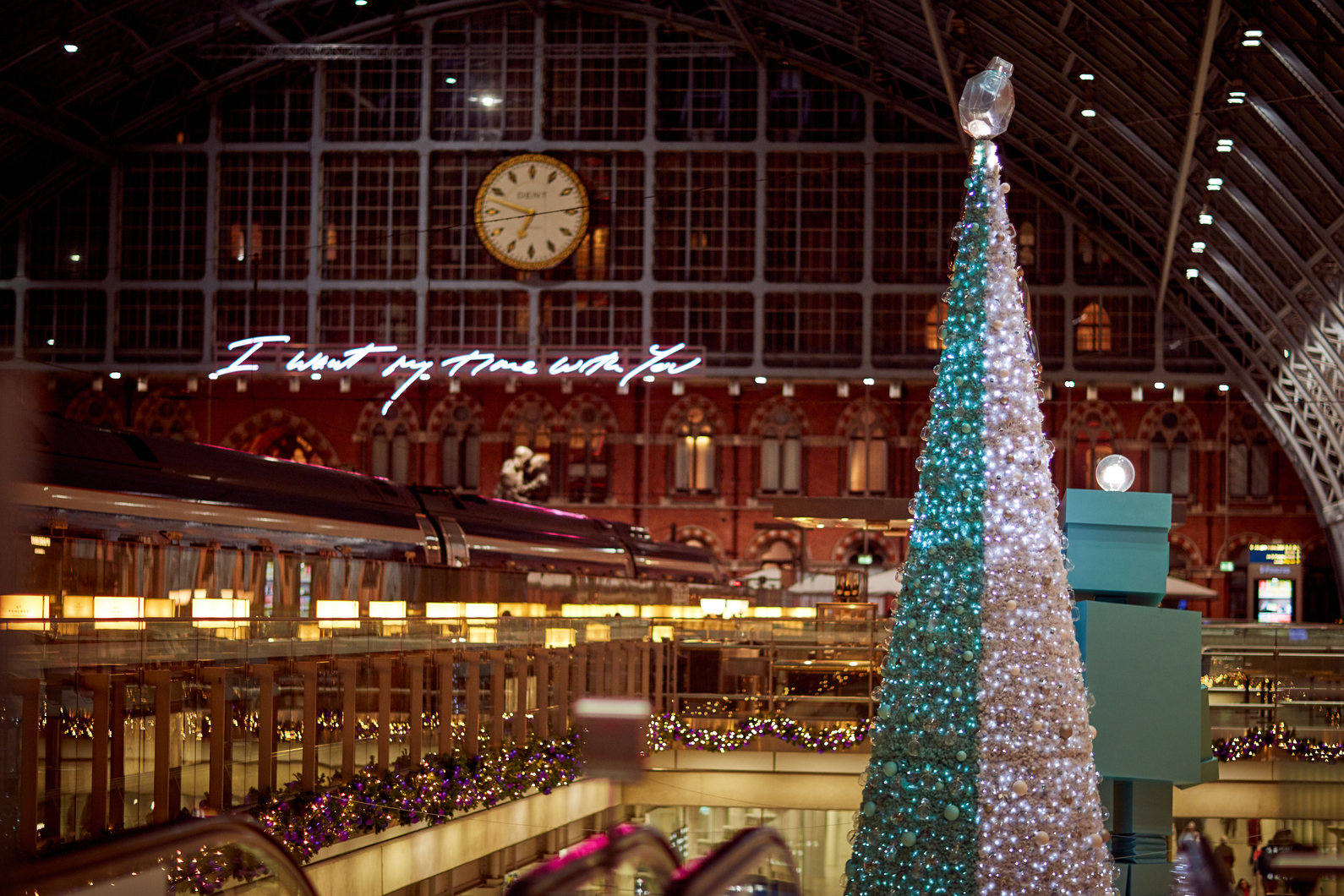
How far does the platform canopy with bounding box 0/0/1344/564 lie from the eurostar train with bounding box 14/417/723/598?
445 inches

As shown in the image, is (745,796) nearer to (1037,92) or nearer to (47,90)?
(1037,92)

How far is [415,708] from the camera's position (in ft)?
34.3

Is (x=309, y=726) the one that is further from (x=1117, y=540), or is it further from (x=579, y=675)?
(x=579, y=675)

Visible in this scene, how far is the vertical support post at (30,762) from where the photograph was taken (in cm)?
614

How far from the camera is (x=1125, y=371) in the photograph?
37.0 m

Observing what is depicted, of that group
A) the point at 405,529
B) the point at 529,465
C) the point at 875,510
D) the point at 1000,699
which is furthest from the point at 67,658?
the point at 529,465

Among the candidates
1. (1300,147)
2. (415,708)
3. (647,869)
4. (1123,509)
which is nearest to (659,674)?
(415,708)

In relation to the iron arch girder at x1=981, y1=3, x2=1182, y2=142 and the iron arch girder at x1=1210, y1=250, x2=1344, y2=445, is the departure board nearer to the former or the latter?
the iron arch girder at x1=1210, y1=250, x2=1344, y2=445

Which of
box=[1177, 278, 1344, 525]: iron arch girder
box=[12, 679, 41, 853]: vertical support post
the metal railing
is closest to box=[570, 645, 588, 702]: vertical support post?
the metal railing

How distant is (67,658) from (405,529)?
12309 millimetres

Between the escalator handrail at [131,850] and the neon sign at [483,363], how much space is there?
103 feet

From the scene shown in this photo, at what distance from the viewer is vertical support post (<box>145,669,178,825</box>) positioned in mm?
7379

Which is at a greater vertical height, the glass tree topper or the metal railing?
the glass tree topper

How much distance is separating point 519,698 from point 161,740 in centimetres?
525
